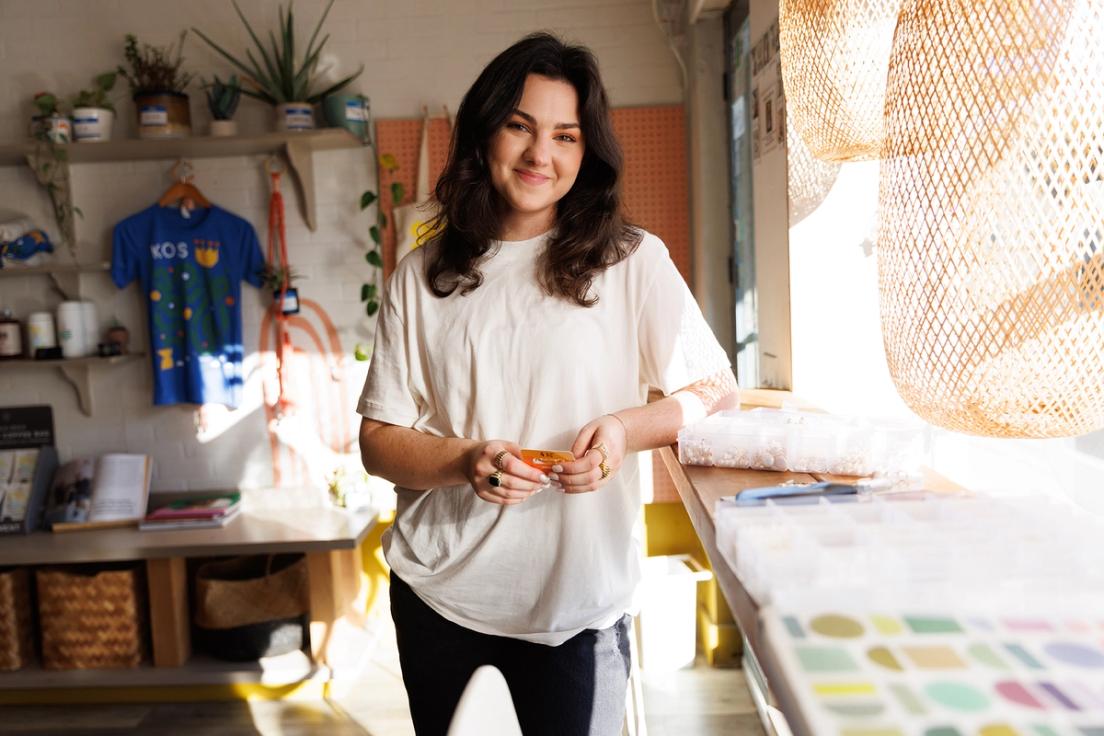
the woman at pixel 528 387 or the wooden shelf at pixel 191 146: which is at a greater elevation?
the wooden shelf at pixel 191 146

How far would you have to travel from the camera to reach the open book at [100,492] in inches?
138

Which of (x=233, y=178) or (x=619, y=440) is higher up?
(x=233, y=178)

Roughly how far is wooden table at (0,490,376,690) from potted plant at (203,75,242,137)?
1.56 m

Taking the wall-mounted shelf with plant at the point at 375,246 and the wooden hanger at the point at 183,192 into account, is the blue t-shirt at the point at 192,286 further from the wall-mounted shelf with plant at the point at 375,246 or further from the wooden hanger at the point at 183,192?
the wall-mounted shelf with plant at the point at 375,246

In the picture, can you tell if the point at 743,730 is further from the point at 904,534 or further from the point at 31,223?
the point at 31,223

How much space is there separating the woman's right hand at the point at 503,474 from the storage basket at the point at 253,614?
2389 mm

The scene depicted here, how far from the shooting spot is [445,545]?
1.40 metres

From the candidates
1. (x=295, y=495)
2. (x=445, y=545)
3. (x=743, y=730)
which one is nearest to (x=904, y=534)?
(x=445, y=545)

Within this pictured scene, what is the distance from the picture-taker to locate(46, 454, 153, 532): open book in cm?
352

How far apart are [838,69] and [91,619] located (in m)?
3.26

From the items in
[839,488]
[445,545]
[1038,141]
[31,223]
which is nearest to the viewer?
[1038,141]

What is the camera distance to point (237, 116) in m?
3.68

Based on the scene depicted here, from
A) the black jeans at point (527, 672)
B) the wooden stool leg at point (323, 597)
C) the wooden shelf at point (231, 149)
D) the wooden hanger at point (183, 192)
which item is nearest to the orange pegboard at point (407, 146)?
the wooden shelf at point (231, 149)

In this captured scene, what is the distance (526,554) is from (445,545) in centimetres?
13
